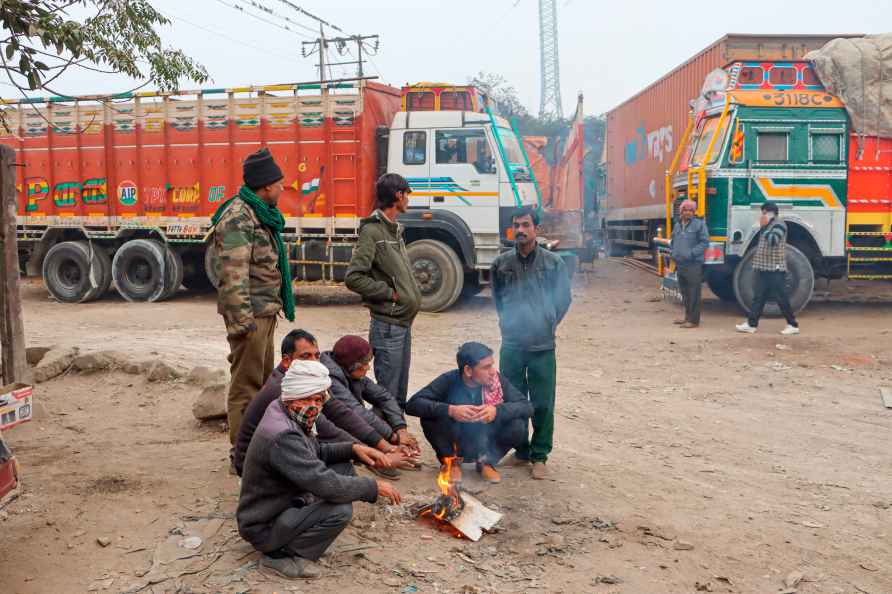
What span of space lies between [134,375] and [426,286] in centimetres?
531

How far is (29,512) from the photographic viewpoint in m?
4.30

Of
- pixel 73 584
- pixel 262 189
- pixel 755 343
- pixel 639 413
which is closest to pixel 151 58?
pixel 262 189

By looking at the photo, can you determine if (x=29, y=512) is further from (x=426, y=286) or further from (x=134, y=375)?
(x=426, y=286)

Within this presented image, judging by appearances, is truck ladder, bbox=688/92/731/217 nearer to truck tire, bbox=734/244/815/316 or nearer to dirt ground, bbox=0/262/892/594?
truck tire, bbox=734/244/815/316

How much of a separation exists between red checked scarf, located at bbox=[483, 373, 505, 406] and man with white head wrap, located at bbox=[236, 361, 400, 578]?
4.16 feet

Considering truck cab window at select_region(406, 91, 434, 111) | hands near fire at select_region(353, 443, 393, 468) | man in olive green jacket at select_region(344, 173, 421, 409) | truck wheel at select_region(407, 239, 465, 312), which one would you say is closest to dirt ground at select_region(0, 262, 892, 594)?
hands near fire at select_region(353, 443, 393, 468)

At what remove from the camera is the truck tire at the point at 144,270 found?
13055 millimetres

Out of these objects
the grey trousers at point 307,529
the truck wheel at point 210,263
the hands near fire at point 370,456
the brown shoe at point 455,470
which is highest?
the truck wheel at point 210,263

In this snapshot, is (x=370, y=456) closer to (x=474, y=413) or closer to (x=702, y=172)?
(x=474, y=413)

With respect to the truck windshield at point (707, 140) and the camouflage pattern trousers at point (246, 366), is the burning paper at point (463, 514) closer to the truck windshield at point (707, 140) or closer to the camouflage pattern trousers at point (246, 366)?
the camouflage pattern trousers at point (246, 366)

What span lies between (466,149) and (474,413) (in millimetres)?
7350

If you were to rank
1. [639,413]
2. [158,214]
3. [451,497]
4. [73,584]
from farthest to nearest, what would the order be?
[158,214] → [639,413] → [451,497] → [73,584]

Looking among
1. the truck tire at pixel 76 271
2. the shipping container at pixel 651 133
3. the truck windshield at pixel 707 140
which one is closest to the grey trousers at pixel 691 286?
the truck windshield at pixel 707 140

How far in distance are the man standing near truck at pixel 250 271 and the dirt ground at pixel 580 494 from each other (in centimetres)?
65
